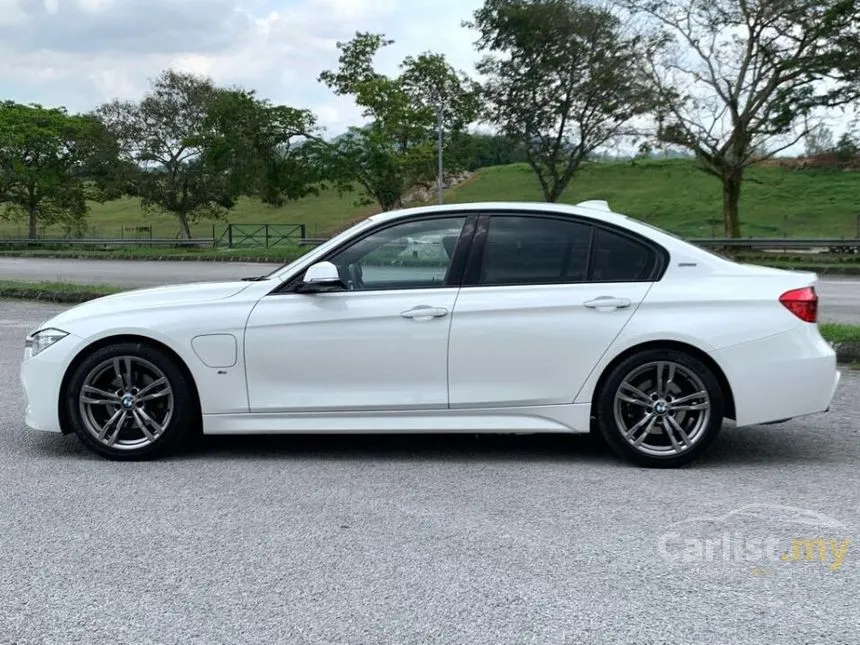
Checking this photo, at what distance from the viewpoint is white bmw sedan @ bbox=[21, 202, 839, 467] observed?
5.27 metres

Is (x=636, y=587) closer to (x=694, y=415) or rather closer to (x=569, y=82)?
(x=694, y=415)

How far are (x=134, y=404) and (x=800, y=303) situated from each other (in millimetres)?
3996

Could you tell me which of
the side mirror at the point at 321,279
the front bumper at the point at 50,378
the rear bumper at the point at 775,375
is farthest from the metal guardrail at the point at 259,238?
the rear bumper at the point at 775,375

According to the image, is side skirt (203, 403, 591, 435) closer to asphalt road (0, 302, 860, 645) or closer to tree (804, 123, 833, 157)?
asphalt road (0, 302, 860, 645)

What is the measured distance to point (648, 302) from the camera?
5.32m

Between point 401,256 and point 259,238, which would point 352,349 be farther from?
point 259,238

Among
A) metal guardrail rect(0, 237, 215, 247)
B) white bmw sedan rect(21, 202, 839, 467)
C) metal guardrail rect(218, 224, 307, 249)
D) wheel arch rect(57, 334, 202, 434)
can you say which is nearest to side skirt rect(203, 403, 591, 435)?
white bmw sedan rect(21, 202, 839, 467)

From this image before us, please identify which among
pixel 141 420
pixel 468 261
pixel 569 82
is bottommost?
pixel 141 420

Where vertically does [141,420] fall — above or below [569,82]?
below

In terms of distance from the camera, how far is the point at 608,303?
17.4 ft

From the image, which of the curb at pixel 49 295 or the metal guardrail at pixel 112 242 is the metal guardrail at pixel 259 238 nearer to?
the metal guardrail at pixel 112 242

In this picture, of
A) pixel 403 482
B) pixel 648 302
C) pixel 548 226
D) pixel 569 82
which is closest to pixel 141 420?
pixel 403 482

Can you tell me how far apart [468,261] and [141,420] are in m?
2.20

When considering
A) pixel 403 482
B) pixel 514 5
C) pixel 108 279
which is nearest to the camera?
pixel 403 482
